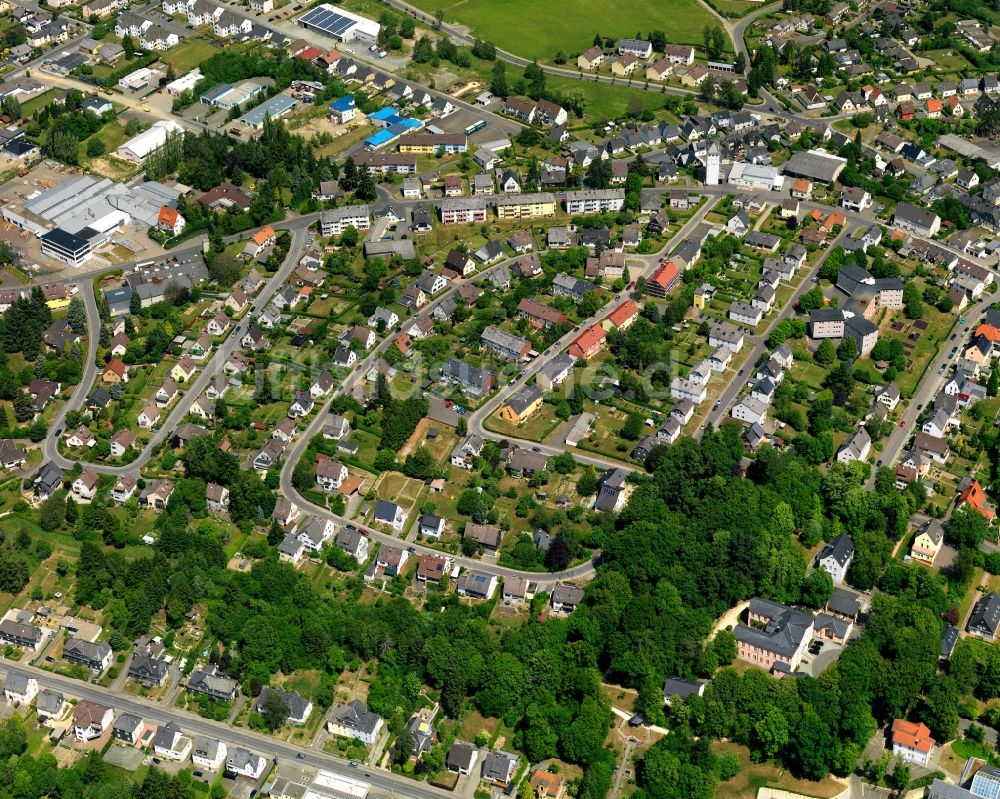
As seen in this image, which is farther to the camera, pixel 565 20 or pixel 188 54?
pixel 565 20

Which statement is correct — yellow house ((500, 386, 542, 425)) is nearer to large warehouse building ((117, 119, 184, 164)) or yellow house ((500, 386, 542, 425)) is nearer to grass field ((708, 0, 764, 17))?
large warehouse building ((117, 119, 184, 164))

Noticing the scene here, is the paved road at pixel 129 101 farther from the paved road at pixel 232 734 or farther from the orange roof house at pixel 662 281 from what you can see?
the paved road at pixel 232 734

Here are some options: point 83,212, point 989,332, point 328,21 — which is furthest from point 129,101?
point 989,332

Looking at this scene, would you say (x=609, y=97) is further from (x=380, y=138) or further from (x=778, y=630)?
(x=778, y=630)

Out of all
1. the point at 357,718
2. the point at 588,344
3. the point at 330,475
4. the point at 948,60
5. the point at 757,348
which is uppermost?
the point at 948,60

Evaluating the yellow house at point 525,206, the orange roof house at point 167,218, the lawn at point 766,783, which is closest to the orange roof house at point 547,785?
the lawn at point 766,783

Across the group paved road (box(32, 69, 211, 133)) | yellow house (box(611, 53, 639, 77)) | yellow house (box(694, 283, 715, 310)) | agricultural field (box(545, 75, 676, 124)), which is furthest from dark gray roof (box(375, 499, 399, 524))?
yellow house (box(611, 53, 639, 77))
